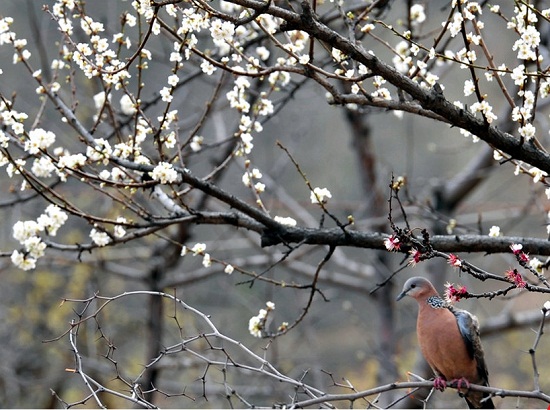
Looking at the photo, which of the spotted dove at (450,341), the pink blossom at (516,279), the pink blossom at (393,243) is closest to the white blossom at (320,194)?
the pink blossom at (393,243)

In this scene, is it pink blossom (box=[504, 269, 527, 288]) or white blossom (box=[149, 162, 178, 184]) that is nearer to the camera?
pink blossom (box=[504, 269, 527, 288])

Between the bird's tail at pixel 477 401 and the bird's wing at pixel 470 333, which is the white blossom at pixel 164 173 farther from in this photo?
the bird's tail at pixel 477 401

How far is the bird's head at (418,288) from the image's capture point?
4379mm

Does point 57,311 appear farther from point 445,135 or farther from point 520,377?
point 445,135

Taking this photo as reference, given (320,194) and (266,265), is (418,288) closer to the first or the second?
(320,194)

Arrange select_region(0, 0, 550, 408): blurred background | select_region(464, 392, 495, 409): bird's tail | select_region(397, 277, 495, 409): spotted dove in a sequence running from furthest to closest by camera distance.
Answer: select_region(0, 0, 550, 408): blurred background → select_region(464, 392, 495, 409): bird's tail → select_region(397, 277, 495, 409): spotted dove

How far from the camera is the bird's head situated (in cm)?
438

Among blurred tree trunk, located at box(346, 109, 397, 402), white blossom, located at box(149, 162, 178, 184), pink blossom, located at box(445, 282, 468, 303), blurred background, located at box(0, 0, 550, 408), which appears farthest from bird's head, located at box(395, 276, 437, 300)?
blurred tree trunk, located at box(346, 109, 397, 402)

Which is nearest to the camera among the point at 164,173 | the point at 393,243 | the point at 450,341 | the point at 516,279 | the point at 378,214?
the point at 516,279

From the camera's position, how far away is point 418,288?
442 centimetres

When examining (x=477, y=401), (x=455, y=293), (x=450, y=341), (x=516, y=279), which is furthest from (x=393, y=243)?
(x=477, y=401)

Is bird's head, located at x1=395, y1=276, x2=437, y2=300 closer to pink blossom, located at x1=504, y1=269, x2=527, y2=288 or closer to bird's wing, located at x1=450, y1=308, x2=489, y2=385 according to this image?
bird's wing, located at x1=450, y1=308, x2=489, y2=385

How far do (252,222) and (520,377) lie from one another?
9126mm

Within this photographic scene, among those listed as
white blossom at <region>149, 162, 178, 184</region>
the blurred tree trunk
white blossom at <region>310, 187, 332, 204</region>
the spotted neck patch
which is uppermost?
the blurred tree trunk
